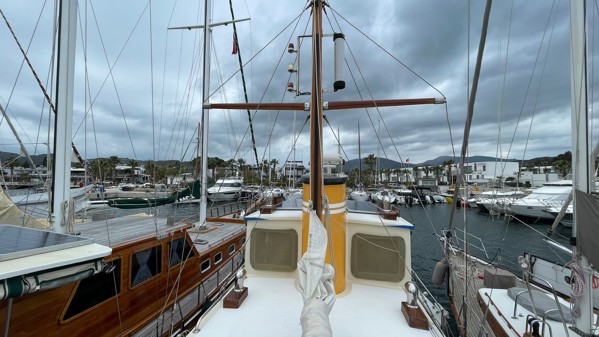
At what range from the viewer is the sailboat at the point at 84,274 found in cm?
254

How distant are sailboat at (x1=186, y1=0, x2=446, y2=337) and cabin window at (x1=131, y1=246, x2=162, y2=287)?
2035 mm

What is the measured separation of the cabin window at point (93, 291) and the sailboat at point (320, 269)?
2115 mm

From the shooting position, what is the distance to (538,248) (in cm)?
1862

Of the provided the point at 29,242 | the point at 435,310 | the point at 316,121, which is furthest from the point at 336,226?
the point at 435,310

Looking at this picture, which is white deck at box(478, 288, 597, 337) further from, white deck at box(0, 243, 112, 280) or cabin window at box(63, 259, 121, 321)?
cabin window at box(63, 259, 121, 321)

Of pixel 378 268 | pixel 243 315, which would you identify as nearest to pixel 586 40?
pixel 378 268

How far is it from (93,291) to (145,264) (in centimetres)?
106

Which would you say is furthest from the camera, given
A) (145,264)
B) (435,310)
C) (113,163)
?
(113,163)

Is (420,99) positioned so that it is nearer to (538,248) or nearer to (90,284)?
(90,284)

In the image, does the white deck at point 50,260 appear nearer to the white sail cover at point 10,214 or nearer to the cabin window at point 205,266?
the white sail cover at point 10,214

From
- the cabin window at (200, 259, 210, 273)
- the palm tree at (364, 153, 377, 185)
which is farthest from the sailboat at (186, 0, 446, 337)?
the palm tree at (364, 153, 377, 185)

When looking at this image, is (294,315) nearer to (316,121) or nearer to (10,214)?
(316,121)

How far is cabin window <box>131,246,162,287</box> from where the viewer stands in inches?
196

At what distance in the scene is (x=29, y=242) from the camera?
2887 mm
